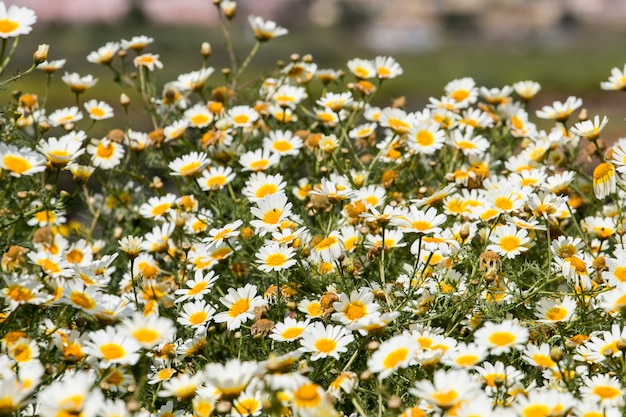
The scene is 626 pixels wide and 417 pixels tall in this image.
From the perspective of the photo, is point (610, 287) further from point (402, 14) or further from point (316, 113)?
point (402, 14)

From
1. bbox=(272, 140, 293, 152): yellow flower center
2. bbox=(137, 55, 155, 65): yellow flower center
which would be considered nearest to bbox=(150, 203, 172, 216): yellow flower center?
bbox=(272, 140, 293, 152): yellow flower center

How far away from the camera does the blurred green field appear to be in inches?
534

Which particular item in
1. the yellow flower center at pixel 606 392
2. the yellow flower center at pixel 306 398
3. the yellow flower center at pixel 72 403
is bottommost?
the yellow flower center at pixel 72 403

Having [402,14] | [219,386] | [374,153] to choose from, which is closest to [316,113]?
[374,153]

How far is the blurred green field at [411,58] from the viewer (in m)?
13.6

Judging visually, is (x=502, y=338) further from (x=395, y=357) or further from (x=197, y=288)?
(x=197, y=288)

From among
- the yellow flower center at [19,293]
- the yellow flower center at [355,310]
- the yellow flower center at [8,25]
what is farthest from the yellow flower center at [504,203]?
the yellow flower center at [8,25]

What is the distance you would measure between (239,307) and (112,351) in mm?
388

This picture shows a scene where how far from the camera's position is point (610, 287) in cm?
167

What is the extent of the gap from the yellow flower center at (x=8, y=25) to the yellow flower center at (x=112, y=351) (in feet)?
2.70

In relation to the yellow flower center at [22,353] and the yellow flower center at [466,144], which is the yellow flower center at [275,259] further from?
the yellow flower center at [466,144]

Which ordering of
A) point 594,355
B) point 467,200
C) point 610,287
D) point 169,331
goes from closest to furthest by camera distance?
point 169,331, point 594,355, point 610,287, point 467,200

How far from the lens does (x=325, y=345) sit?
1.58 meters

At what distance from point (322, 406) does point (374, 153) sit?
4.39ft
